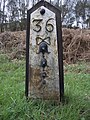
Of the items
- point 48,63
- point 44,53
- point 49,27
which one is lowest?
point 48,63

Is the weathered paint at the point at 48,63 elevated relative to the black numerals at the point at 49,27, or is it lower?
lower

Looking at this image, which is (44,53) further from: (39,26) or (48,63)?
(39,26)

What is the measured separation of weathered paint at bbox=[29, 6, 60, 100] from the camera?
3.88 meters

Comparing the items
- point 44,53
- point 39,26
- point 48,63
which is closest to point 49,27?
point 39,26

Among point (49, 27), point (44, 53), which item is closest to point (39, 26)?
point (49, 27)

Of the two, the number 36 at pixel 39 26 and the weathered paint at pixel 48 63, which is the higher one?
the number 36 at pixel 39 26

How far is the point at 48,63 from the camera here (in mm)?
3914

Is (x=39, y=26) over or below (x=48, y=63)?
over

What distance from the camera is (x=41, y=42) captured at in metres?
3.93

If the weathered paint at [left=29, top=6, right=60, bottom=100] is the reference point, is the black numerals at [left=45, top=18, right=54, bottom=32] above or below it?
above

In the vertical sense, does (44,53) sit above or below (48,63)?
above

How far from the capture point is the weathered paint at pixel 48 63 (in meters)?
3.88

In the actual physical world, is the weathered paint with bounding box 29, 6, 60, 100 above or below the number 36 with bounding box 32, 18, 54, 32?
below

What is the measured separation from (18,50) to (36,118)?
8191 mm
